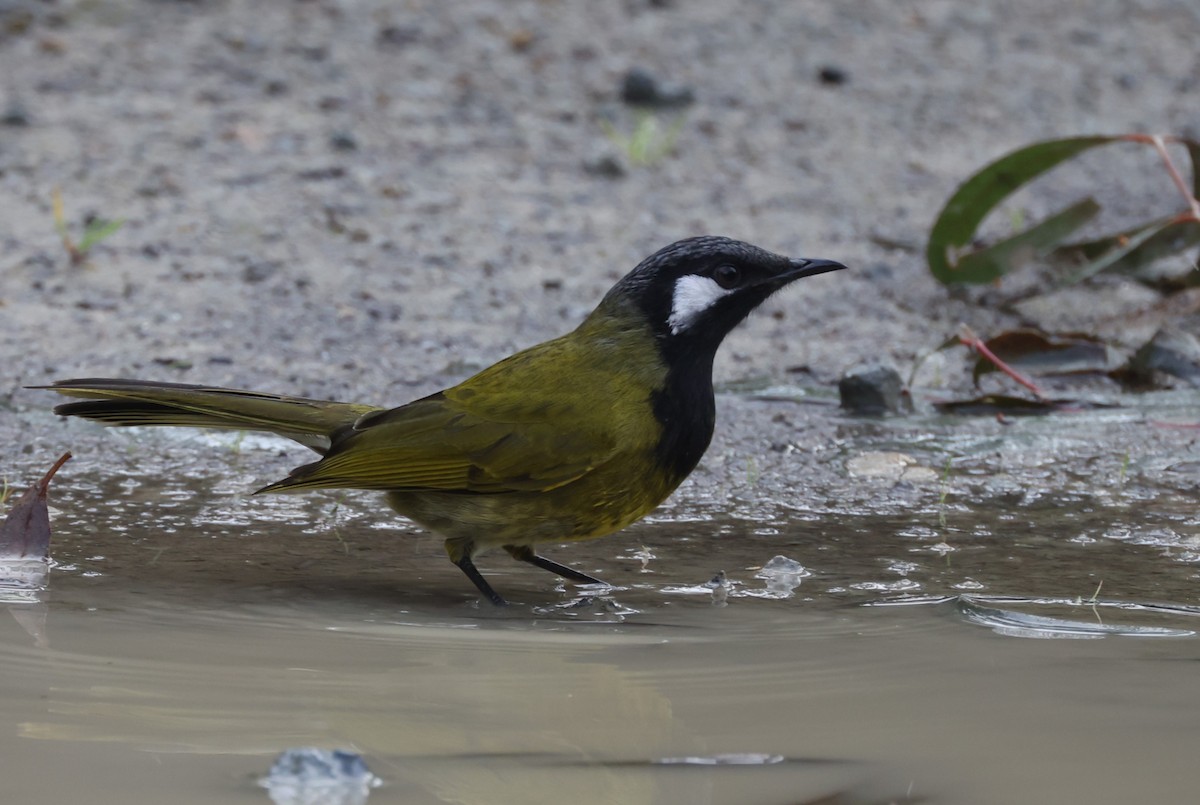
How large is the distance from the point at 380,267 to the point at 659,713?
463 centimetres

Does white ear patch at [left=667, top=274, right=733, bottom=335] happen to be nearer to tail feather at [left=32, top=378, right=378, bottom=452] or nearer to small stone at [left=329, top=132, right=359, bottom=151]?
tail feather at [left=32, top=378, right=378, bottom=452]

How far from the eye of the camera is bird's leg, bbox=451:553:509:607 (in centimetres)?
420

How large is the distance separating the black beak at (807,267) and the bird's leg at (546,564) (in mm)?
1032

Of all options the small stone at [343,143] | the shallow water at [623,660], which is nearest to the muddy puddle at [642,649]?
the shallow water at [623,660]

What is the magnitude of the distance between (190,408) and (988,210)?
390cm

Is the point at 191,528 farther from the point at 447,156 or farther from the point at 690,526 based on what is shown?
the point at 447,156

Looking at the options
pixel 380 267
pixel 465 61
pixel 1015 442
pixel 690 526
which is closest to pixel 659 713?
pixel 690 526

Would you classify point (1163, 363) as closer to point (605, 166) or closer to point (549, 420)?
point (549, 420)

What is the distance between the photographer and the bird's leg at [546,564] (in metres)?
4.33

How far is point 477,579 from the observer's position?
430cm

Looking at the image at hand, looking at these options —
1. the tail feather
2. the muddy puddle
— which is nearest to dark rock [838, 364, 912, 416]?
the muddy puddle

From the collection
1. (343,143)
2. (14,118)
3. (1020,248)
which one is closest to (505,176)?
(343,143)

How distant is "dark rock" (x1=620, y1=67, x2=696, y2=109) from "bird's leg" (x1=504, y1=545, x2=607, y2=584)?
5682 millimetres

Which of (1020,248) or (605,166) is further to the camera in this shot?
(605,166)
